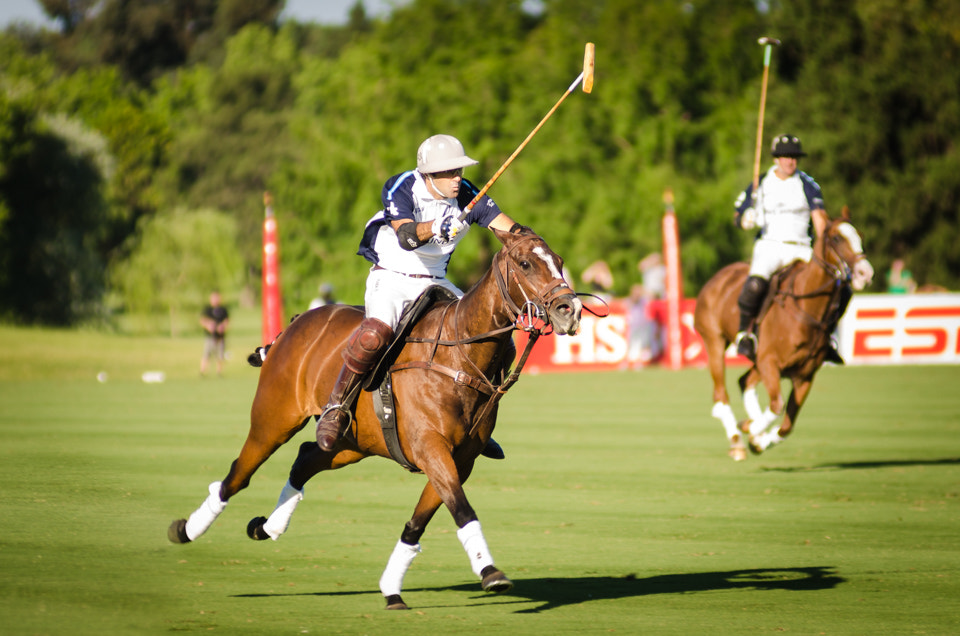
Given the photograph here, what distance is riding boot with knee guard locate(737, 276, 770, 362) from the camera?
13.1 m

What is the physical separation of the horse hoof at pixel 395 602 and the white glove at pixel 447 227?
2008 mm

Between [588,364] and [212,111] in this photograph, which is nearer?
[588,364]

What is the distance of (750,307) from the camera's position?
13133mm

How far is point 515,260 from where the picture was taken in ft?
20.6

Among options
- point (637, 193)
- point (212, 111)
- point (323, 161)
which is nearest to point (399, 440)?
point (637, 193)

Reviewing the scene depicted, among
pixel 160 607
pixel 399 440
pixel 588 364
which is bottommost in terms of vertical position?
pixel 588 364

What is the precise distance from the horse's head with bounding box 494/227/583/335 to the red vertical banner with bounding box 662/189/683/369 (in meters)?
20.7

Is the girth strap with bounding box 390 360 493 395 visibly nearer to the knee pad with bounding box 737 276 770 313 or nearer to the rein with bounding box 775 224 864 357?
the rein with bounding box 775 224 864 357

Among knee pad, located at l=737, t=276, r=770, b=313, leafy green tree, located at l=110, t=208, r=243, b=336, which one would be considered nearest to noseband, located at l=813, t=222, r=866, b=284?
knee pad, located at l=737, t=276, r=770, b=313

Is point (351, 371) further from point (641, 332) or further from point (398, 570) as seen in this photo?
point (641, 332)

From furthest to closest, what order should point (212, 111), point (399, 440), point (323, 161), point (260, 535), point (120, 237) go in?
point (212, 111) → point (120, 237) → point (323, 161) → point (260, 535) → point (399, 440)

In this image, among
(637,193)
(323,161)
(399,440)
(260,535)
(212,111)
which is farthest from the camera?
(212,111)

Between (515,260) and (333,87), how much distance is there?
4240cm

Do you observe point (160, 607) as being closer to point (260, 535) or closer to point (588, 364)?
point (260, 535)
